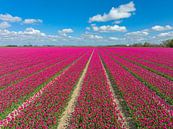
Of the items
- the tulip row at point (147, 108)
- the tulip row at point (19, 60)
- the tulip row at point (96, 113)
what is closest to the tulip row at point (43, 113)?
the tulip row at point (96, 113)

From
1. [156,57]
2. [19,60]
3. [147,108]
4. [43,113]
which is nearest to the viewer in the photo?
[43,113]

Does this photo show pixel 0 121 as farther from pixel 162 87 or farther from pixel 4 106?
pixel 162 87

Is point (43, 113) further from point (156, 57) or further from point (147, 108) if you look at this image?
point (156, 57)

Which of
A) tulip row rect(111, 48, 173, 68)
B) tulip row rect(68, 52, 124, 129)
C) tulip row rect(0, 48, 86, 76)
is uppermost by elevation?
tulip row rect(68, 52, 124, 129)

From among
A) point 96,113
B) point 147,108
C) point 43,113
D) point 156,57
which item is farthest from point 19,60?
point 156,57

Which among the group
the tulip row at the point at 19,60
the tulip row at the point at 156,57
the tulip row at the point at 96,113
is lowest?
the tulip row at the point at 19,60

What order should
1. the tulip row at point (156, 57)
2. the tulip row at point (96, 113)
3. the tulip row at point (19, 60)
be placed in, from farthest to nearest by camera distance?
the tulip row at point (156, 57)
the tulip row at point (19, 60)
the tulip row at point (96, 113)

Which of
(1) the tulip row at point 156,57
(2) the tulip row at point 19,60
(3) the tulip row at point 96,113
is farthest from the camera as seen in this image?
(1) the tulip row at point 156,57

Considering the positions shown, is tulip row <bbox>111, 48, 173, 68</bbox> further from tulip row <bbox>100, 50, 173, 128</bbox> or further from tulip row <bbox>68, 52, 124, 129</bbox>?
tulip row <bbox>68, 52, 124, 129</bbox>

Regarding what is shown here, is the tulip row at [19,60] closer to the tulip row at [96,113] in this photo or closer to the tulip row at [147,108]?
the tulip row at [96,113]

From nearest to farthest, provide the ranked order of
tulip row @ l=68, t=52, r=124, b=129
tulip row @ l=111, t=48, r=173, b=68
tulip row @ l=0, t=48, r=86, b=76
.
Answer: tulip row @ l=68, t=52, r=124, b=129
tulip row @ l=0, t=48, r=86, b=76
tulip row @ l=111, t=48, r=173, b=68

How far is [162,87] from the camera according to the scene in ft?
32.6

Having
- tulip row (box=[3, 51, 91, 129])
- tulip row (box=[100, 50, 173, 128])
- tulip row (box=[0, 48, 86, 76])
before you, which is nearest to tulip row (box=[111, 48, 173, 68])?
tulip row (box=[100, 50, 173, 128])

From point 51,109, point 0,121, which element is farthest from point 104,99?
point 0,121
